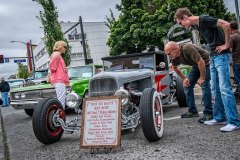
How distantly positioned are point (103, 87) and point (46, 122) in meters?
1.25

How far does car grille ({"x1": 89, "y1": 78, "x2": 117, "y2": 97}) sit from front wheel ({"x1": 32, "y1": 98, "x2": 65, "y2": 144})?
0.75 m

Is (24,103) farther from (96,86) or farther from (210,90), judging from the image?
(210,90)

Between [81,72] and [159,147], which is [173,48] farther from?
[81,72]

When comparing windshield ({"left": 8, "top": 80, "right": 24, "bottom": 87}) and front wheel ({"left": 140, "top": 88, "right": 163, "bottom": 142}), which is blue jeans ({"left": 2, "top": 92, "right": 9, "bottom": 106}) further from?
front wheel ({"left": 140, "top": 88, "right": 163, "bottom": 142})

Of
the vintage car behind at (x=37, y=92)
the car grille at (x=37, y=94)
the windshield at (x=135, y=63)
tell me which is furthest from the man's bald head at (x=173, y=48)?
the car grille at (x=37, y=94)

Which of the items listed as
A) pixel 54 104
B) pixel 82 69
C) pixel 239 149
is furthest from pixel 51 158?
pixel 82 69

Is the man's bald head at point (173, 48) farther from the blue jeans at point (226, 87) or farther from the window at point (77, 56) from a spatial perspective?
the window at point (77, 56)

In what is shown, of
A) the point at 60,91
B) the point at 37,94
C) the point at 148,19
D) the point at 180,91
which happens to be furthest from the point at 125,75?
the point at 148,19

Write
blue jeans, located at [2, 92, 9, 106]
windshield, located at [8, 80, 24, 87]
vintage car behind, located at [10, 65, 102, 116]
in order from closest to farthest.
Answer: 1. vintage car behind, located at [10, 65, 102, 116]
2. blue jeans, located at [2, 92, 9, 106]
3. windshield, located at [8, 80, 24, 87]

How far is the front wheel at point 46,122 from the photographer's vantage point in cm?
493

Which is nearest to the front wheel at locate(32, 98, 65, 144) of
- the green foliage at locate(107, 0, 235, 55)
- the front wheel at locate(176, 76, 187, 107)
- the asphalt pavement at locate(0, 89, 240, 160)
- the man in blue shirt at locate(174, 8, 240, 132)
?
the asphalt pavement at locate(0, 89, 240, 160)

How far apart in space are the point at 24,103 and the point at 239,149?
6.68m

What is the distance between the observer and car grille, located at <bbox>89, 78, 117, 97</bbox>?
18.7 ft

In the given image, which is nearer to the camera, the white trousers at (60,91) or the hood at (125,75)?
the hood at (125,75)
